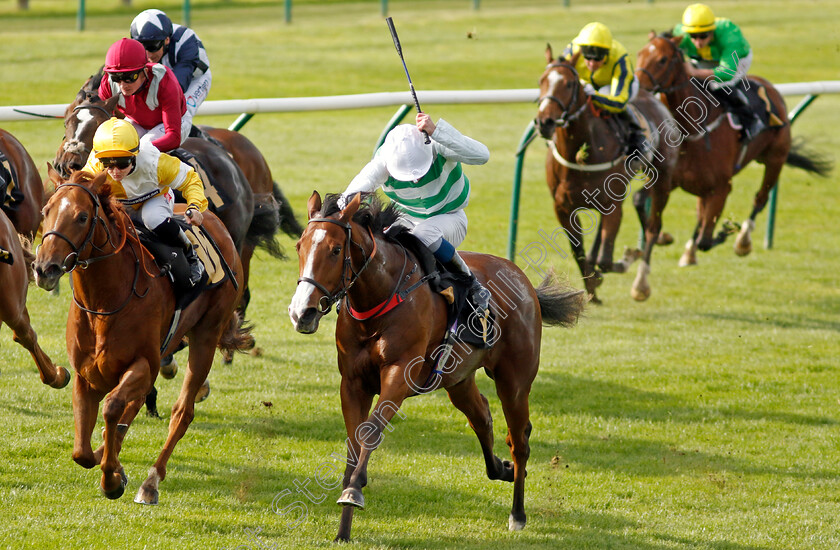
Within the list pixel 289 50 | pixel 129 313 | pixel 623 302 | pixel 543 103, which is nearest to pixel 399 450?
pixel 129 313

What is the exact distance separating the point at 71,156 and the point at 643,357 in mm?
4805

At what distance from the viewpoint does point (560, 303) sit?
5.82 meters

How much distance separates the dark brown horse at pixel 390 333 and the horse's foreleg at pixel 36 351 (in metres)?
2.24

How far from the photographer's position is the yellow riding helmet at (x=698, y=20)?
413 inches

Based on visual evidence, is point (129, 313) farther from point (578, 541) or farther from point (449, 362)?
point (578, 541)

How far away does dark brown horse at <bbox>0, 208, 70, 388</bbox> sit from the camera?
596cm

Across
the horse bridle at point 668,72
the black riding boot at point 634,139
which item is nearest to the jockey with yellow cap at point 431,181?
the black riding boot at point 634,139

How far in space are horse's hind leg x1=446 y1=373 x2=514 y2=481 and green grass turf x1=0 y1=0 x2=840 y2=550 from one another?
0.59 feet

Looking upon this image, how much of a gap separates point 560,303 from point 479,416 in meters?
0.79

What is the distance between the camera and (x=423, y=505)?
5500 millimetres

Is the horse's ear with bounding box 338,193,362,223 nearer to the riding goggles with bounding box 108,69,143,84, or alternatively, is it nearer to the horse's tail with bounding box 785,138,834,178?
the riding goggles with bounding box 108,69,143,84

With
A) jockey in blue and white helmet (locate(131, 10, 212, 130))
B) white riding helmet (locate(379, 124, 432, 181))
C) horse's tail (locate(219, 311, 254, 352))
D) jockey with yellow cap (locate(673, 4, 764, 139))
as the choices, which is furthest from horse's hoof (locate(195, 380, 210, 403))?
jockey with yellow cap (locate(673, 4, 764, 139))

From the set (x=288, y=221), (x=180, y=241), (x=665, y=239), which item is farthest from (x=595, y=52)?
(x=180, y=241)

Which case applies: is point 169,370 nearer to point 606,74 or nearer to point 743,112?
point 606,74
